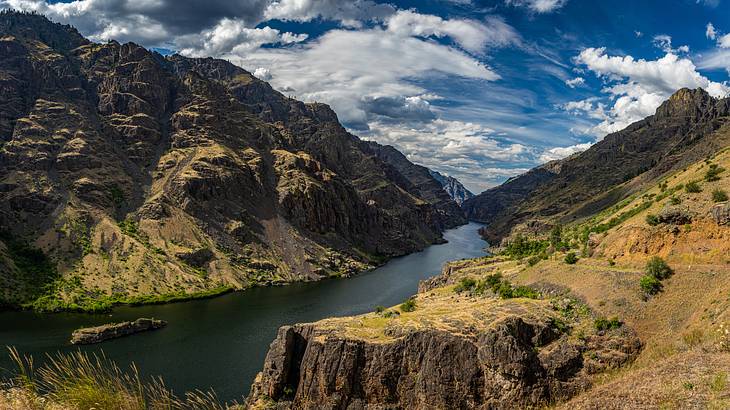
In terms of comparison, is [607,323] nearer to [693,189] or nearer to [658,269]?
[658,269]

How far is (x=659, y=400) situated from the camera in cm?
2198

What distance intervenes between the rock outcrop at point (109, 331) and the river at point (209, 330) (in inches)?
78.0

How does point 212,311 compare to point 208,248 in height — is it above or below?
below

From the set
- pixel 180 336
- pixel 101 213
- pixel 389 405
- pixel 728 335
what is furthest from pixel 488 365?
pixel 101 213

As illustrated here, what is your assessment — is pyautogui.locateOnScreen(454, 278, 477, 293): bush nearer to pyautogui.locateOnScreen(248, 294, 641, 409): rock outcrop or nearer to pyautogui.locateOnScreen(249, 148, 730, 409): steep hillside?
pyautogui.locateOnScreen(249, 148, 730, 409): steep hillside

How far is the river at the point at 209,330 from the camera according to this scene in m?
82.4

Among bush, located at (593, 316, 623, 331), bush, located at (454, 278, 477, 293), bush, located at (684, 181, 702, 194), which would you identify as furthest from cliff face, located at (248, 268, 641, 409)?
bush, located at (684, 181, 702, 194)

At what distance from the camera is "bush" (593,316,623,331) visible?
4356cm

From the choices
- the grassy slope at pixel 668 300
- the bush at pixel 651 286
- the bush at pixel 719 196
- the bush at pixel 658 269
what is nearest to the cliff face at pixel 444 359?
the grassy slope at pixel 668 300

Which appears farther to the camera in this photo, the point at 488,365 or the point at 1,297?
the point at 1,297

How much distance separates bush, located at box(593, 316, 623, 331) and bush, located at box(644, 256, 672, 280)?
6.37m

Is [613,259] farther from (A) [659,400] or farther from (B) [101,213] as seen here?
(B) [101,213]

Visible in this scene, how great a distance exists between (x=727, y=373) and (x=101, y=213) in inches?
8015

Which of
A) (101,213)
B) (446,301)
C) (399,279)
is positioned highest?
(101,213)
